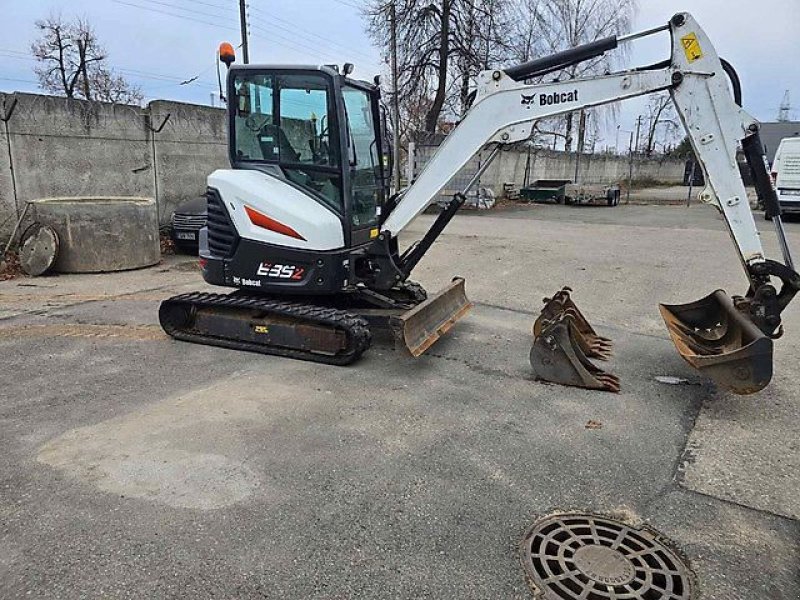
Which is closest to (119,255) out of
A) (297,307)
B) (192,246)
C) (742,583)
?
(192,246)

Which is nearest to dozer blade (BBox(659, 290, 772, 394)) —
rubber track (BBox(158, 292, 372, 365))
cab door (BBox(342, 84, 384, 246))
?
rubber track (BBox(158, 292, 372, 365))

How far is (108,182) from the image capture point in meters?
10.2

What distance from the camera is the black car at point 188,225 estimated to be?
1024 cm

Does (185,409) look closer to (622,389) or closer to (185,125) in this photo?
(622,389)

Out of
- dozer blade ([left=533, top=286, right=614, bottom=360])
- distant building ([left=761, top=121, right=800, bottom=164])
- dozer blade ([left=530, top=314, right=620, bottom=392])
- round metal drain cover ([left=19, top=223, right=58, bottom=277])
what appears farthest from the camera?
distant building ([left=761, top=121, right=800, bottom=164])

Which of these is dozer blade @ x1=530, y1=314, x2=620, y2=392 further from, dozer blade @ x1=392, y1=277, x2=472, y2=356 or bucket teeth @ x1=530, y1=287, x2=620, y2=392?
dozer blade @ x1=392, y1=277, x2=472, y2=356

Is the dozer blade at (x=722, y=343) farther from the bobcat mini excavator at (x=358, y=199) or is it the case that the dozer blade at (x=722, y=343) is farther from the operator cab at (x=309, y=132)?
the operator cab at (x=309, y=132)

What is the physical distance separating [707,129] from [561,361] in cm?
203

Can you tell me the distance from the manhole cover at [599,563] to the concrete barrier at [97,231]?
7922 millimetres

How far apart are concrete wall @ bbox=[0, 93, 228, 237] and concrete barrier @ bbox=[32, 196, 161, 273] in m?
0.54

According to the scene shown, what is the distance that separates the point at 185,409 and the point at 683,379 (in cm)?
392

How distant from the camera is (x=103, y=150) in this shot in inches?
396

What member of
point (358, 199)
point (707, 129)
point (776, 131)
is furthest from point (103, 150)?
point (776, 131)

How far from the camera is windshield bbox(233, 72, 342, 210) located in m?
4.98
